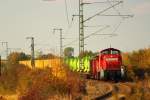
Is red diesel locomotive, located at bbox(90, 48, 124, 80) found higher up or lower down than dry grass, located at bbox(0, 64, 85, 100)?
higher up

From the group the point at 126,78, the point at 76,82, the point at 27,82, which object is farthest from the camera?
the point at 126,78

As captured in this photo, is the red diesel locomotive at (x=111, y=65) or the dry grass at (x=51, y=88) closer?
the dry grass at (x=51, y=88)

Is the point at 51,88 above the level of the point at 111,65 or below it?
below

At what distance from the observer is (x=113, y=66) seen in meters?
41.2

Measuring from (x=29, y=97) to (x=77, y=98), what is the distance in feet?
8.96

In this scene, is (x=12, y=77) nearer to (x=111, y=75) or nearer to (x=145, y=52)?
Result: (x=111, y=75)

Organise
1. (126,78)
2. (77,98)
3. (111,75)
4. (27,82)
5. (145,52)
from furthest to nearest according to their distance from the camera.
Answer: (145,52), (126,78), (111,75), (27,82), (77,98)

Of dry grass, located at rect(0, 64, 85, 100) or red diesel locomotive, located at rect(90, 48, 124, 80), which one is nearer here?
dry grass, located at rect(0, 64, 85, 100)

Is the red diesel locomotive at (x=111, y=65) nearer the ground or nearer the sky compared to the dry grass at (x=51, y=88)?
nearer the sky

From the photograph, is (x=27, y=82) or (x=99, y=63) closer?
Result: (x=27, y=82)

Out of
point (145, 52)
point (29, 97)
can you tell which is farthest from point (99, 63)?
point (29, 97)

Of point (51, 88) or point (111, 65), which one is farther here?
point (111, 65)

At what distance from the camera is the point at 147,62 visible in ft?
166

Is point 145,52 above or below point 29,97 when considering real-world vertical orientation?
above
